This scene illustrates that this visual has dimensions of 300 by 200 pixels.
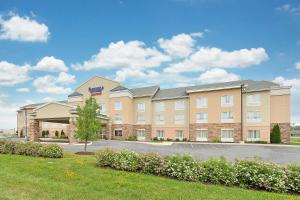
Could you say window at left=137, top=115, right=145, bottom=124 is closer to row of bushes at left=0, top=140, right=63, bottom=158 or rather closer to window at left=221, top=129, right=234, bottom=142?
window at left=221, top=129, right=234, bottom=142

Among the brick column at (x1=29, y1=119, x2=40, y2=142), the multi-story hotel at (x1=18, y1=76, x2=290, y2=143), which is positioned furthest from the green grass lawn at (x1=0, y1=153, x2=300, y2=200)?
the brick column at (x1=29, y1=119, x2=40, y2=142)

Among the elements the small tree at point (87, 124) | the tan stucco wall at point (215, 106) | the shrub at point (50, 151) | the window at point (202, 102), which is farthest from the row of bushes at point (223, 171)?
the window at point (202, 102)

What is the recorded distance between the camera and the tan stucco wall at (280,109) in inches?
1399

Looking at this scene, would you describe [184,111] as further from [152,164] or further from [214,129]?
[152,164]

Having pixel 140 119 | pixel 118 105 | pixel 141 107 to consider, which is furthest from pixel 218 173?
pixel 118 105

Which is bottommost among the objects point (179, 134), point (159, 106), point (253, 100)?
point (179, 134)

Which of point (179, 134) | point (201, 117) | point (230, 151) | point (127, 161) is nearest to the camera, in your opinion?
point (127, 161)

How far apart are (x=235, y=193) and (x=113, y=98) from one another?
3952cm

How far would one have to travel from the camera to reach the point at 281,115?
1411 inches

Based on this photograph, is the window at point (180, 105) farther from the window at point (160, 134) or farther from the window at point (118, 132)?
the window at point (118, 132)

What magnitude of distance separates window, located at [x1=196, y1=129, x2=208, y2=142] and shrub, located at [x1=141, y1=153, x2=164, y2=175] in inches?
1174

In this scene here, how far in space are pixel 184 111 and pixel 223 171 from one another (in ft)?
109

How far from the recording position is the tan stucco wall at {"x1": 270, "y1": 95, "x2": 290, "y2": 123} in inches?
1399

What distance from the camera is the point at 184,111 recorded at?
42125 mm
